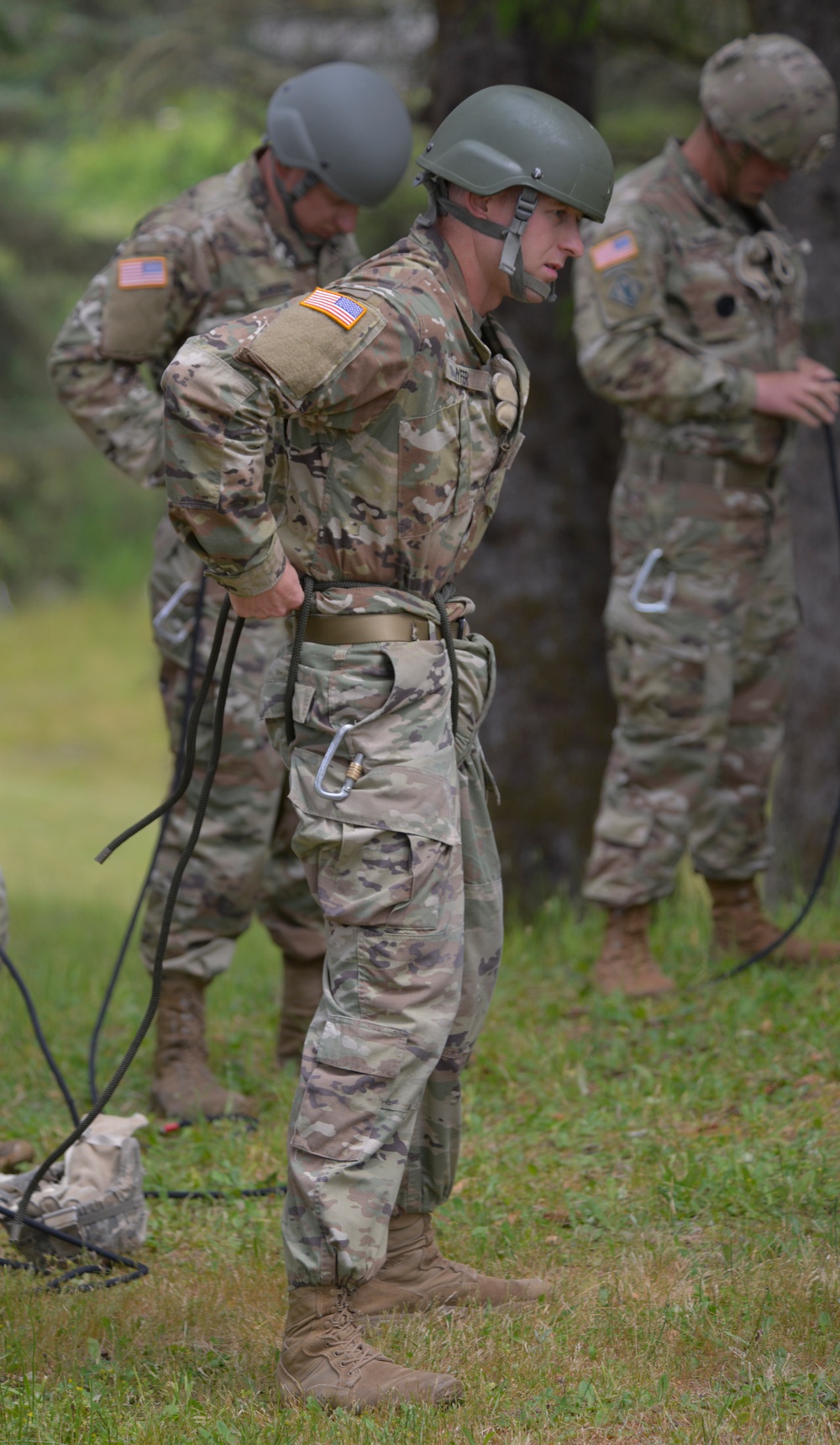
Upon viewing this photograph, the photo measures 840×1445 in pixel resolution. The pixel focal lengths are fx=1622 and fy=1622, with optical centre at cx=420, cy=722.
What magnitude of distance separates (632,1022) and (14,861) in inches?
341

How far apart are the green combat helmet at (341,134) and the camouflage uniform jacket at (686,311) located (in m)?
0.88

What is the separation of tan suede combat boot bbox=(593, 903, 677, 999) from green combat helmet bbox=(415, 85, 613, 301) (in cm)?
282

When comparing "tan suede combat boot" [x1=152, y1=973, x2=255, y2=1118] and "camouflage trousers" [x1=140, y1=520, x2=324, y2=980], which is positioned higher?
"camouflage trousers" [x1=140, y1=520, x2=324, y2=980]

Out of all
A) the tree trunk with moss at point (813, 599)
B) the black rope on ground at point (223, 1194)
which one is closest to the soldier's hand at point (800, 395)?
the tree trunk with moss at point (813, 599)

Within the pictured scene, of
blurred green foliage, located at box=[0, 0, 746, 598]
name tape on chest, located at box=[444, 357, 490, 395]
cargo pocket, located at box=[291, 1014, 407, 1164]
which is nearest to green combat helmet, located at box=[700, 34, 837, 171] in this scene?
blurred green foliage, located at box=[0, 0, 746, 598]

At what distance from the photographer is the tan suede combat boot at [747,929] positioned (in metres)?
5.68

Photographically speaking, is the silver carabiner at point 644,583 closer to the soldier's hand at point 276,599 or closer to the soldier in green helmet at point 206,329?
the soldier in green helmet at point 206,329

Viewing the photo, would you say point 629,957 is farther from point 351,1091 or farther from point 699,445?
point 351,1091

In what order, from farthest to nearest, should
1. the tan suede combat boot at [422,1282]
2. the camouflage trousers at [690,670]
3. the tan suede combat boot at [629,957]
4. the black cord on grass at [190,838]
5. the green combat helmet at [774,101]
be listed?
the tan suede combat boot at [629,957]
the camouflage trousers at [690,670]
the green combat helmet at [774,101]
the tan suede combat boot at [422,1282]
the black cord on grass at [190,838]

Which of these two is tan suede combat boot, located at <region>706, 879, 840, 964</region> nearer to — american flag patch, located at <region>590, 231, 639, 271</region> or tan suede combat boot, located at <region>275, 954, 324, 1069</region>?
tan suede combat boot, located at <region>275, 954, 324, 1069</region>

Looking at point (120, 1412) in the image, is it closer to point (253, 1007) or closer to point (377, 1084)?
point (377, 1084)

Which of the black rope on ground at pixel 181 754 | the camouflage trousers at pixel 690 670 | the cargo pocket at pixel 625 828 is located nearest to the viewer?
the black rope on ground at pixel 181 754

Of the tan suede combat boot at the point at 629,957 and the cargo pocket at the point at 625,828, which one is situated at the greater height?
the cargo pocket at the point at 625,828

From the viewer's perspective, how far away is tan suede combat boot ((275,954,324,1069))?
5039 mm
